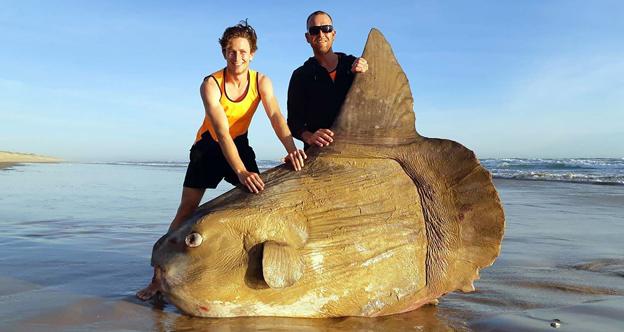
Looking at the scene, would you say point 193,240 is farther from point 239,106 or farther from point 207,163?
point 239,106

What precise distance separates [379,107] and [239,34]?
1.35 metres

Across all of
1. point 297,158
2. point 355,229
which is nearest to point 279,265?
point 355,229

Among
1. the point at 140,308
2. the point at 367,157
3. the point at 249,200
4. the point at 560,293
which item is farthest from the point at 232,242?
the point at 560,293

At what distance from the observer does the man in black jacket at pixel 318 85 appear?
5.09 meters

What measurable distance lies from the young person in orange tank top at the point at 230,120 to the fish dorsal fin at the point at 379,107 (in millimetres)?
478

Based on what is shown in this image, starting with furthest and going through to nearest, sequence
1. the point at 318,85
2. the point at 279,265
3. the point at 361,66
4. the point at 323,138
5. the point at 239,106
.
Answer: the point at 318,85, the point at 239,106, the point at 361,66, the point at 323,138, the point at 279,265

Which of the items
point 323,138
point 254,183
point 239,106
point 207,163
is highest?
point 239,106

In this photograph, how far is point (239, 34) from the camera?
4.54m

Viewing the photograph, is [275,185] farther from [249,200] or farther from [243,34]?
[243,34]

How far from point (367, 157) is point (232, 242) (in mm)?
1257

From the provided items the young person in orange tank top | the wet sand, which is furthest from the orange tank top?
the wet sand

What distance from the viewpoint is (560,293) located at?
433 centimetres

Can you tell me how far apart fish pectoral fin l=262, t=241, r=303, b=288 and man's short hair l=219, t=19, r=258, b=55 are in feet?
6.35

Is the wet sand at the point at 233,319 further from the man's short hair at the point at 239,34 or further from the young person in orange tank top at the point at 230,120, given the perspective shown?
the man's short hair at the point at 239,34
